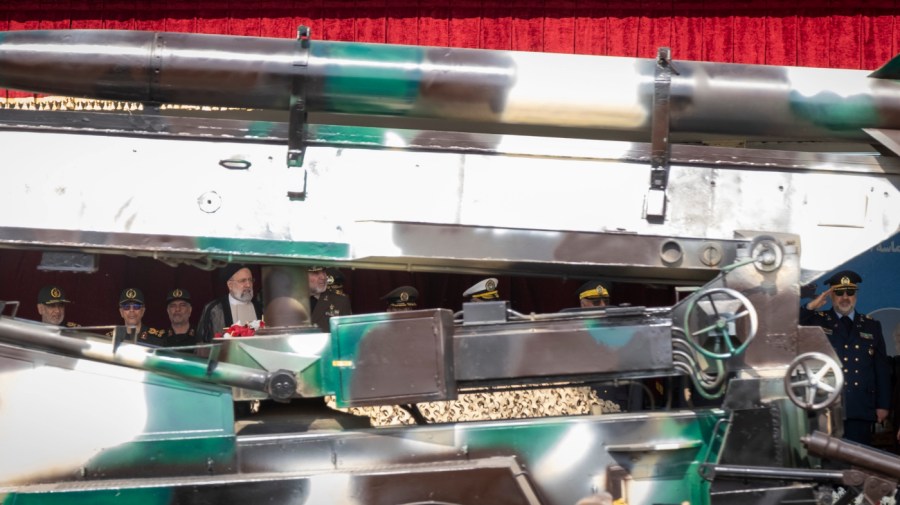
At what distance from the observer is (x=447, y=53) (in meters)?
6.81

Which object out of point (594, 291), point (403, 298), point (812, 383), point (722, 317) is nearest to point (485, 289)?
point (594, 291)

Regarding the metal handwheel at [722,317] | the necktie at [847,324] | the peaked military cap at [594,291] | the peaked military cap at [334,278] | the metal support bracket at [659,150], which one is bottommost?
the metal handwheel at [722,317]

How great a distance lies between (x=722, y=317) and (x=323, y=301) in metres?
4.18

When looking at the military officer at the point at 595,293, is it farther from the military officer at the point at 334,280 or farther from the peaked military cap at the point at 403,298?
the military officer at the point at 334,280

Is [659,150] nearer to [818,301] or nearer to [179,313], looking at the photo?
[818,301]

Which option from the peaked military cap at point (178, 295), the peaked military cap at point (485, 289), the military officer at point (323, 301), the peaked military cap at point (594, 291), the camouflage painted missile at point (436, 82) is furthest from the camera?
the peaked military cap at point (178, 295)

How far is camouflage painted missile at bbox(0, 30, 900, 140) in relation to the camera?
A: 675 centimetres

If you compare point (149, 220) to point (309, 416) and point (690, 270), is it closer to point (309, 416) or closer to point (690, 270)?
point (309, 416)

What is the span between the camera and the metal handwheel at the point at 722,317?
6305mm

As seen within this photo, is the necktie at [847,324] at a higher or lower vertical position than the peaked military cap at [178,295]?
lower

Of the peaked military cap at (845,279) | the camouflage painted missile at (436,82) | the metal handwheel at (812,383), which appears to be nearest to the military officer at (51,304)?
the camouflage painted missile at (436,82)

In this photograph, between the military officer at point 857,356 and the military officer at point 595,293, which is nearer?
the military officer at point 595,293

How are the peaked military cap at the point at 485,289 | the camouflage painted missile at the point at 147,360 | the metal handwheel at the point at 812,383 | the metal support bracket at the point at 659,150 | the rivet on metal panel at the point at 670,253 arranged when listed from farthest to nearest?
1. the peaked military cap at the point at 485,289
2. the metal support bracket at the point at 659,150
3. the rivet on metal panel at the point at 670,253
4. the camouflage painted missile at the point at 147,360
5. the metal handwheel at the point at 812,383

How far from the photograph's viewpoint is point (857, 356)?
9930 mm
